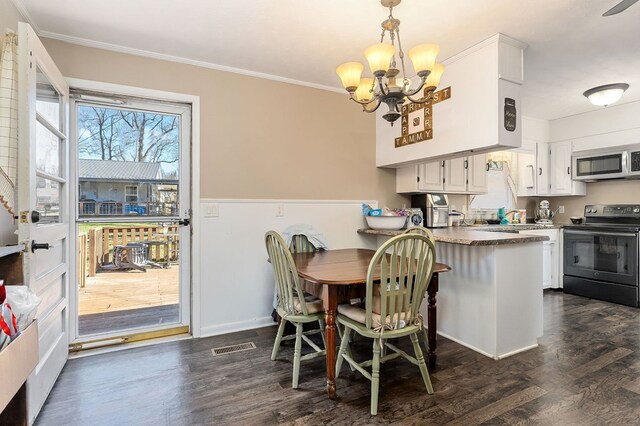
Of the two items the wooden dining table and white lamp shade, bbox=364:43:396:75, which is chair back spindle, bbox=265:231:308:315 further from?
white lamp shade, bbox=364:43:396:75

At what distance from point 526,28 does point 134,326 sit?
3.75m

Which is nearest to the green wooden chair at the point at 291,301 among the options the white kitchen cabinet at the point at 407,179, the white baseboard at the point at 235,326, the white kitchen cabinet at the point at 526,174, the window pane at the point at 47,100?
the white baseboard at the point at 235,326

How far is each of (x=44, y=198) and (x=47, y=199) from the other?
65 mm

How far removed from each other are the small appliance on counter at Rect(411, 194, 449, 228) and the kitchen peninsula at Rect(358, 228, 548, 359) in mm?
919

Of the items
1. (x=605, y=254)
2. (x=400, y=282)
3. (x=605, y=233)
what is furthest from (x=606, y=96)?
(x=400, y=282)

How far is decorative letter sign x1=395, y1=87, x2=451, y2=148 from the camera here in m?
2.85

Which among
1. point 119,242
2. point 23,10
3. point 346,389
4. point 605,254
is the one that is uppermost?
point 23,10

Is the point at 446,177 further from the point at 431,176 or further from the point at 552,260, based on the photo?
the point at 552,260

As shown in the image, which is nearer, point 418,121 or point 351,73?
point 351,73

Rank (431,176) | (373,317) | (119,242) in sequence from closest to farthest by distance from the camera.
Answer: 1. (373,317)
2. (119,242)
3. (431,176)

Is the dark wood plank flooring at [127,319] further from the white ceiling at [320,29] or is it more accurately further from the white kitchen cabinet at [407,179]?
the white kitchen cabinet at [407,179]

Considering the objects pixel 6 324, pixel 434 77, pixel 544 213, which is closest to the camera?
pixel 6 324

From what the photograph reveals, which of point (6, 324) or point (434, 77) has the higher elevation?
point (434, 77)

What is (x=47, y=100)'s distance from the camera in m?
2.00
